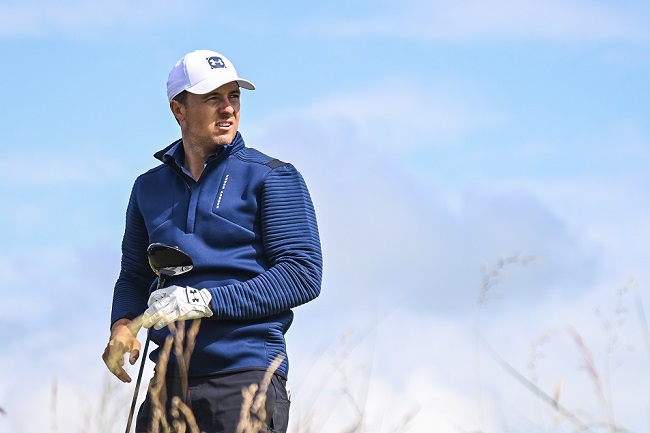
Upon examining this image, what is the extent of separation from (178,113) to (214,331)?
1009mm

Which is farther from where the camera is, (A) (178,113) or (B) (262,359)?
(A) (178,113)

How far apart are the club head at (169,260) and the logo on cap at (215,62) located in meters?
0.82

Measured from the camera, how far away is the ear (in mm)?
4617

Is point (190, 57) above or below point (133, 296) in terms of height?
above

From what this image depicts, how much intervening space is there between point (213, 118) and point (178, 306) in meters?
0.89

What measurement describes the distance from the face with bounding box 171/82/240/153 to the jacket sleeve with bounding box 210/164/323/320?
0.95 ft

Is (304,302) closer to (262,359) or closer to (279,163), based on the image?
(262,359)

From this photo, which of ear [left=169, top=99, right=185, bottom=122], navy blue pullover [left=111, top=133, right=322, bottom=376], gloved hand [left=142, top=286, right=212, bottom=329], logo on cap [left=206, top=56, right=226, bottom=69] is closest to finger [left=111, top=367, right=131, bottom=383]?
navy blue pullover [left=111, top=133, right=322, bottom=376]

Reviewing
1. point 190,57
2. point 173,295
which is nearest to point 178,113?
point 190,57

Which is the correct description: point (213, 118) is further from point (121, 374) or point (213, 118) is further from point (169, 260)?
point (121, 374)

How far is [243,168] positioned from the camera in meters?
4.48

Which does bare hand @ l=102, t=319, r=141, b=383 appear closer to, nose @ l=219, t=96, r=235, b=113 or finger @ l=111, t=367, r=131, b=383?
finger @ l=111, t=367, r=131, b=383

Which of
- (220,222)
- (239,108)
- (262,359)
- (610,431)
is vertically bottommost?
(610,431)

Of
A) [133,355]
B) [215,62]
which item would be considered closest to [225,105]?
[215,62]
